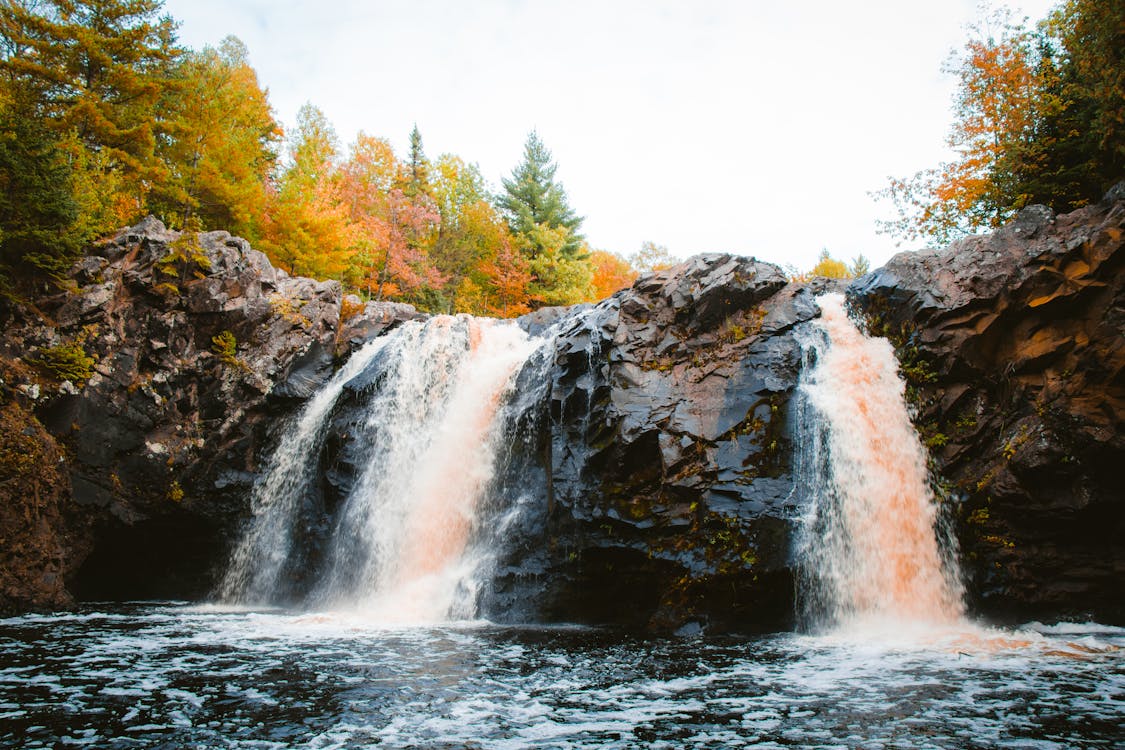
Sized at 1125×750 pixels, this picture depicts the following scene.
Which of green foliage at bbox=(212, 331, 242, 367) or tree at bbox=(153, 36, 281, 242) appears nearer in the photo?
green foliage at bbox=(212, 331, 242, 367)

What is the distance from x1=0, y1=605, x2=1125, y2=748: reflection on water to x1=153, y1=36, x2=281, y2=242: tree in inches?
568

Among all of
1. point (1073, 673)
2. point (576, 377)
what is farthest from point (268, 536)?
point (1073, 673)

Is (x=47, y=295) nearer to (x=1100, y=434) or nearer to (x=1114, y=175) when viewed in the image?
(x=1100, y=434)

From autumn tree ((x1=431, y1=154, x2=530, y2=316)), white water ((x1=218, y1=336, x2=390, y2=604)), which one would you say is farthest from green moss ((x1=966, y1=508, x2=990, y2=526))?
autumn tree ((x1=431, y1=154, x2=530, y2=316))

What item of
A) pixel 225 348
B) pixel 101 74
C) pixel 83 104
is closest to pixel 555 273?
pixel 225 348

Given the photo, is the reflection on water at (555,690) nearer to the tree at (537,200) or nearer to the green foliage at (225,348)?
the green foliage at (225,348)

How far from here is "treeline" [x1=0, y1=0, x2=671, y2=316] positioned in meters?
13.4

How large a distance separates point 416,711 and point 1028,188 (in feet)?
45.4

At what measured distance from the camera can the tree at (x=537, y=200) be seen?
108 feet

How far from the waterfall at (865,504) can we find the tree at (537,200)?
2263 centimetres

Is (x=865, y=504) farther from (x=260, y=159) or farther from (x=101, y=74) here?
(x=260, y=159)

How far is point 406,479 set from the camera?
13.7 meters

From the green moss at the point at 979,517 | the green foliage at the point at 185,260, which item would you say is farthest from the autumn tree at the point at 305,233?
the green moss at the point at 979,517

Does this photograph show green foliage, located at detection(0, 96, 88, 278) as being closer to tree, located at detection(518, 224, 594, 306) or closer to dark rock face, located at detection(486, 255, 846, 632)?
dark rock face, located at detection(486, 255, 846, 632)
